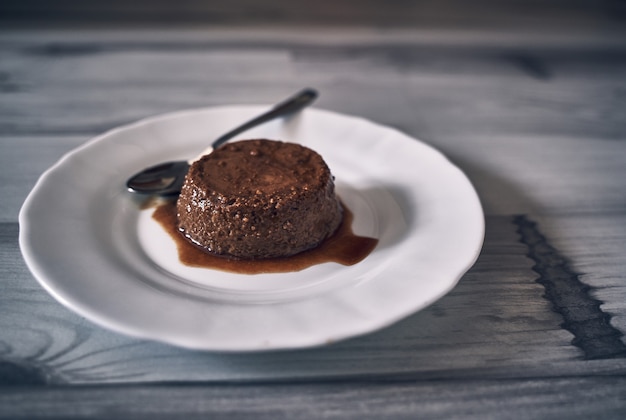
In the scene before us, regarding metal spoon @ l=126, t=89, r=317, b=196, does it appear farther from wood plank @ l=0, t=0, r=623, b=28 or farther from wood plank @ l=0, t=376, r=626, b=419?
wood plank @ l=0, t=0, r=623, b=28

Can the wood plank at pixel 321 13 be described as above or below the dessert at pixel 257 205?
above

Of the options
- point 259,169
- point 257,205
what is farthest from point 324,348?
point 259,169

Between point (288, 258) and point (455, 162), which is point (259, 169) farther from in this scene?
point (455, 162)

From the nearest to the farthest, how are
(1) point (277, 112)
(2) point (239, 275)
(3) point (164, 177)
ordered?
(2) point (239, 275) < (3) point (164, 177) < (1) point (277, 112)

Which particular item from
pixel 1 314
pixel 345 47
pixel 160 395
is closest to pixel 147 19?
pixel 345 47

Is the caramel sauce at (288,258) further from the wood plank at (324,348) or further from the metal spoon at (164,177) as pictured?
the wood plank at (324,348)

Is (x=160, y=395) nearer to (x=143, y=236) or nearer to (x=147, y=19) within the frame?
(x=143, y=236)

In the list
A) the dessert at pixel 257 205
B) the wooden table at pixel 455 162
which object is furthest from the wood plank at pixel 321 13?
the dessert at pixel 257 205
